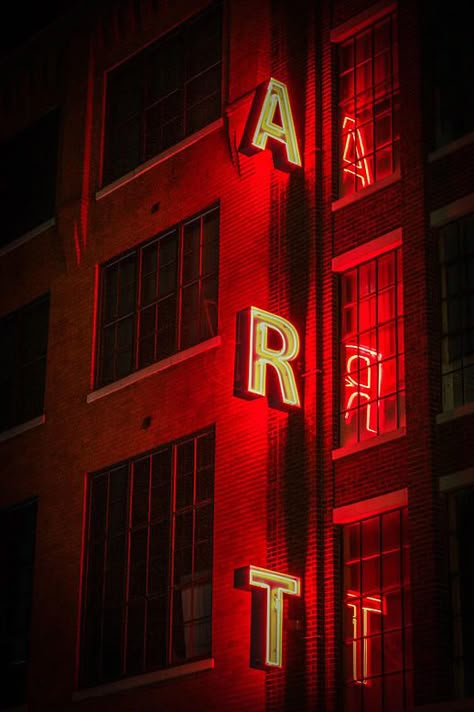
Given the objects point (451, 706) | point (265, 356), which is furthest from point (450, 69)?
point (451, 706)

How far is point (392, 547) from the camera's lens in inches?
863

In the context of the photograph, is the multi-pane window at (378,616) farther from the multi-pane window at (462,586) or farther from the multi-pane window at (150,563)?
the multi-pane window at (150,563)

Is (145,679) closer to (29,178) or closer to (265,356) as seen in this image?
(265,356)

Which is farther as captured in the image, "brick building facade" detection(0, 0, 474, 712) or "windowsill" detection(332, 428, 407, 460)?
"windowsill" detection(332, 428, 407, 460)

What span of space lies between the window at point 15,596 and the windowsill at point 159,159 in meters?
6.60

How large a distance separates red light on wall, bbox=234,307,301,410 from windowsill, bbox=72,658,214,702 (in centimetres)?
443

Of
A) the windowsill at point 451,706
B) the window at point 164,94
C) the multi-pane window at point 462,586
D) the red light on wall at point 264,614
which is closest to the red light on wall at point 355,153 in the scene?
the window at point 164,94

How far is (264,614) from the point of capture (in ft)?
71.9

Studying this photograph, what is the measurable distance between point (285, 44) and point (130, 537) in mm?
9444

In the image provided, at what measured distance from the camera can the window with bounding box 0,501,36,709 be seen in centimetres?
2869

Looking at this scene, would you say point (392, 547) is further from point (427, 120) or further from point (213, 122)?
point (213, 122)

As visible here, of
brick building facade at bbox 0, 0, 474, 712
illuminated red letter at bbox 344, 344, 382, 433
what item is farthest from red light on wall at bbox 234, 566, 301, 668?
illuminated red letter at bbox 344, 344, 382, 433

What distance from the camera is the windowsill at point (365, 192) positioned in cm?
2373

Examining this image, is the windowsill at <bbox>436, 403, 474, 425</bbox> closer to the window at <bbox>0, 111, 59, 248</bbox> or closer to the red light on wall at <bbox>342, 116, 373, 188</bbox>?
the red light on wall at <bbox>342, 116, 373, 188</bbox>
